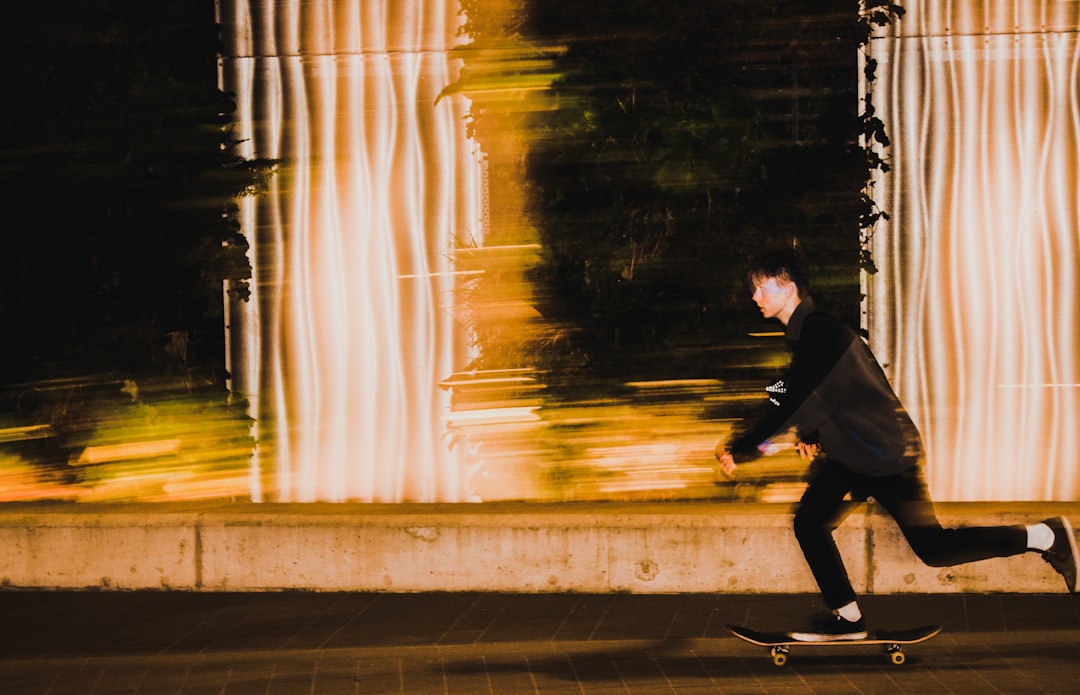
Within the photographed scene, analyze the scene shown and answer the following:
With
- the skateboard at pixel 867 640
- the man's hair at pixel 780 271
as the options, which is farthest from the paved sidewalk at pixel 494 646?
the man's hair at pixel 780 271

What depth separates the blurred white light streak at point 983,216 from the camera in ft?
30.2

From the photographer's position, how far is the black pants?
573 cm

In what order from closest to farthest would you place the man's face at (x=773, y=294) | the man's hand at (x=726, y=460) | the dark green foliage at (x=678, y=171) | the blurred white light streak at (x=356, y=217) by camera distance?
the man's hand at (x=726, y=460) → the man's face at (x=773, y=294) → the dark green foliage at (x=678, y=171) → the blurred white light streak at (x=356, y=217)

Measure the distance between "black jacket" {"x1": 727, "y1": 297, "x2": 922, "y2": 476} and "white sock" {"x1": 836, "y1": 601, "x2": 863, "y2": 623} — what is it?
60 cm

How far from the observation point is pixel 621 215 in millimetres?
8875

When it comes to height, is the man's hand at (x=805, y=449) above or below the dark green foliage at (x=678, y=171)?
below

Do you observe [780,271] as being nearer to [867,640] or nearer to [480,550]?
[867,640]

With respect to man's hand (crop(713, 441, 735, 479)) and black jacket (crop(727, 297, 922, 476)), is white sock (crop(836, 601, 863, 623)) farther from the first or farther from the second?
man's hand (crop(713, 441, 735, 479))

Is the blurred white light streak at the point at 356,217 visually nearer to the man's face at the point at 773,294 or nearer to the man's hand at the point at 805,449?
the man's face at the point at 773,294

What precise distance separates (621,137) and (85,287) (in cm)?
397

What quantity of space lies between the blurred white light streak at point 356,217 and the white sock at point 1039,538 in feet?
15.4

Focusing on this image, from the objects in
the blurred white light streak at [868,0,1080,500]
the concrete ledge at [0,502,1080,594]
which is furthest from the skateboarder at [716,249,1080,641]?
the blurred white light streak at [868,0,1080,500]

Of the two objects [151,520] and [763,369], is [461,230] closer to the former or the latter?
[763,369]

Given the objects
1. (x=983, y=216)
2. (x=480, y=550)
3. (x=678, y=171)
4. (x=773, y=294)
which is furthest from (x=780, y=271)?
(x=983, y=216)
